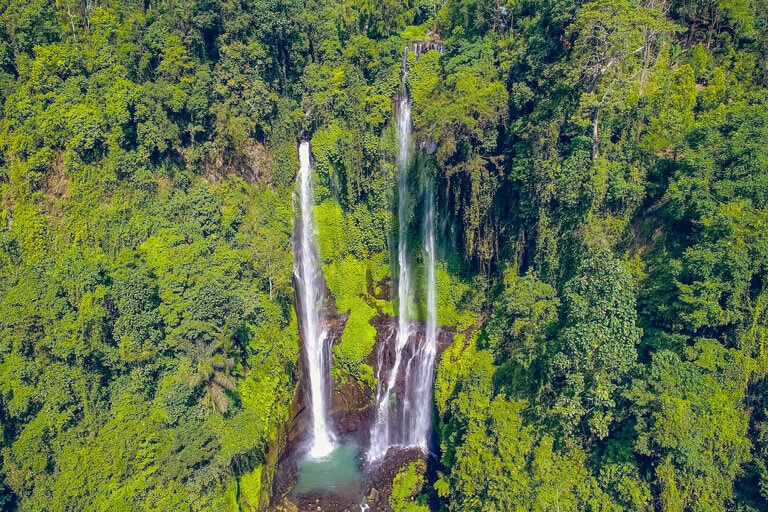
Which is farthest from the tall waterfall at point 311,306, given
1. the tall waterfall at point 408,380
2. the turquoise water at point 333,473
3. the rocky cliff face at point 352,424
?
the tall waterfall at point 408,380

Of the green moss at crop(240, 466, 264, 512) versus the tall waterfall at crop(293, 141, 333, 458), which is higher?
the tall waterfall at crop(293, 141, 333, 458)

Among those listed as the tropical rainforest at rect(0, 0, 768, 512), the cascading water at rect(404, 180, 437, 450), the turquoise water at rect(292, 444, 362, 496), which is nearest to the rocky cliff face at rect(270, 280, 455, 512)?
the turquoise water at rect(292, 444, 362, 496)

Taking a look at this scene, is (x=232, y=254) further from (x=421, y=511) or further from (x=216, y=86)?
(x=421, y=511)

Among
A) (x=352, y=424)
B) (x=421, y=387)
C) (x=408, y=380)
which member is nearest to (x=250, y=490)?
(x=352, y=424)

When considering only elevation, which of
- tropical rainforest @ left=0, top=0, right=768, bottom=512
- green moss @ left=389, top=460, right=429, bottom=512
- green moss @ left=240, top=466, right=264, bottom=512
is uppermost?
tropical rainforest @ left=0, top=0, right=768, bottom=512

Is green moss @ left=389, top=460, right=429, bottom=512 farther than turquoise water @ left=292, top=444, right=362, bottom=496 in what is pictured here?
No

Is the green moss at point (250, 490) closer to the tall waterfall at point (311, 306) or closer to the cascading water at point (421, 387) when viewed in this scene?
the tall waterfall at point (311, 306)

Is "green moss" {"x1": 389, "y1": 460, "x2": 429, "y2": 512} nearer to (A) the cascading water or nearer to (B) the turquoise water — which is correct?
(A) the cascading water
